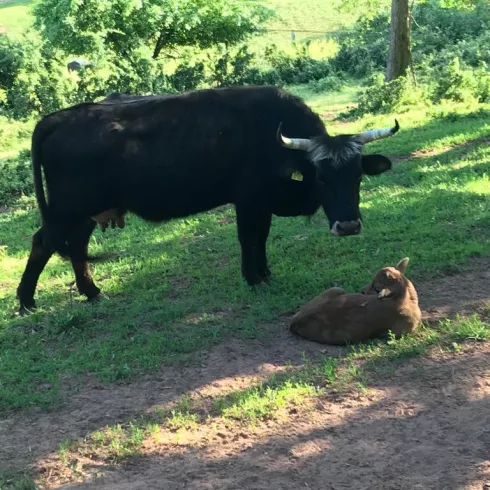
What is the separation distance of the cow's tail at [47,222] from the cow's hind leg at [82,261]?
3cm

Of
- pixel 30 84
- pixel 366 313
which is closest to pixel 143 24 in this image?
pixel 30 84

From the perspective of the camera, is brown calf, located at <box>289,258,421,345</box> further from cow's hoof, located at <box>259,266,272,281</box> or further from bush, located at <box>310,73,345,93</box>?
bush, located at <box>310,73,345,93</box>

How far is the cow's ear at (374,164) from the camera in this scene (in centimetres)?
670

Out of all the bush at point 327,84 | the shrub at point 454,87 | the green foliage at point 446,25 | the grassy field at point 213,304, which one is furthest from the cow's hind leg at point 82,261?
the green foliage at point 446,25

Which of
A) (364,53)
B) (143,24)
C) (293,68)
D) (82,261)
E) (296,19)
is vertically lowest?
(82,261)

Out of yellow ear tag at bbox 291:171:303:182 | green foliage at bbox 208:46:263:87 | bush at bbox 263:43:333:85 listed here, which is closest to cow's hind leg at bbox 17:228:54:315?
yellow ear tag at bbox 291:171:303:182

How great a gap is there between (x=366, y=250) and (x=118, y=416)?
372 centimetres

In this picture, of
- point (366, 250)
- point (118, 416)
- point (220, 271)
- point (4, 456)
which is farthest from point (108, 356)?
point (366, 250)

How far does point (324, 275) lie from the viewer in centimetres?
689

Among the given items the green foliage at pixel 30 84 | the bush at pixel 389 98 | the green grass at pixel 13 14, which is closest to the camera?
the bush at pixel 389 98

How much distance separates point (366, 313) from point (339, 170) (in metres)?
1.58

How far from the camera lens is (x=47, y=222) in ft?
21.9

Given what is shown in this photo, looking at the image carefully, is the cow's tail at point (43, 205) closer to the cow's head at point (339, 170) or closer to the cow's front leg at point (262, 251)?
the cow's front leg at point (262, 251)

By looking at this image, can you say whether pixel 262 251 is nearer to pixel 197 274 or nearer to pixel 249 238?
pixel 249 238
